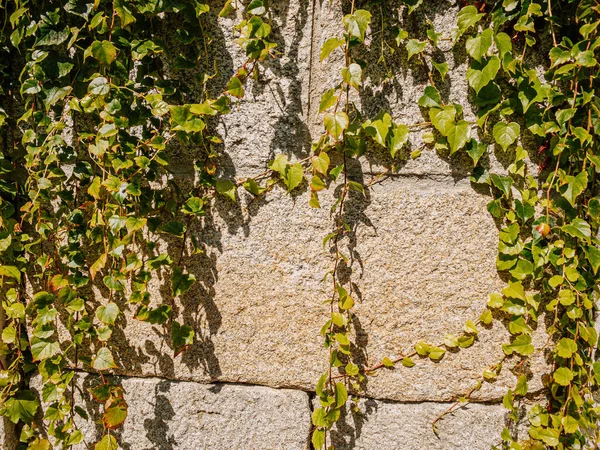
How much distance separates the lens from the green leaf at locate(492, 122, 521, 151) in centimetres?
97

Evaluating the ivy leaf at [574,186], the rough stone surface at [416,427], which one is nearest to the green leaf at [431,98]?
the ivy leaf at [574,186]

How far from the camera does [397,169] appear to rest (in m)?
1.05

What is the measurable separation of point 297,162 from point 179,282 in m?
0.41

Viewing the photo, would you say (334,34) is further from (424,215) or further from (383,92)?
(424,215)

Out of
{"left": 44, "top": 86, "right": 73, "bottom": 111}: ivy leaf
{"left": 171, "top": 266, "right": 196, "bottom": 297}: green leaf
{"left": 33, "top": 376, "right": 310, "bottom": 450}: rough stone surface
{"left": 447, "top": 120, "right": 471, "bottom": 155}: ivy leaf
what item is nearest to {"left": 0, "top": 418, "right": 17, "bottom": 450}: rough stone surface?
→ {"left": 33, "top": 376, "right": 310, "bottom": 450}: rough stone surface

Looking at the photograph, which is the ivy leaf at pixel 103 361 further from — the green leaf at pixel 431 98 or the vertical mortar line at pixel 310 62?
the green leaf at pixel 431 98

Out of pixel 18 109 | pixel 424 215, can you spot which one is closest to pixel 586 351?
pixel 424 215

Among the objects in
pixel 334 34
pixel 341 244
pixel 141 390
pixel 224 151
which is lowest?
pixel 141 390

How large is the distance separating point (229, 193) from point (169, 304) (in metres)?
0.33

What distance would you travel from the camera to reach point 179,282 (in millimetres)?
1066

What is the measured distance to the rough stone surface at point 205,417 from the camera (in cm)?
113

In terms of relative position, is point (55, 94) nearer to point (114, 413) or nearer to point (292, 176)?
point (292, 176)


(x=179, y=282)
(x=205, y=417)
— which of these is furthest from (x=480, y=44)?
(x=205, y=417)

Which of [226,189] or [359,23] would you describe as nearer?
[359,23]
